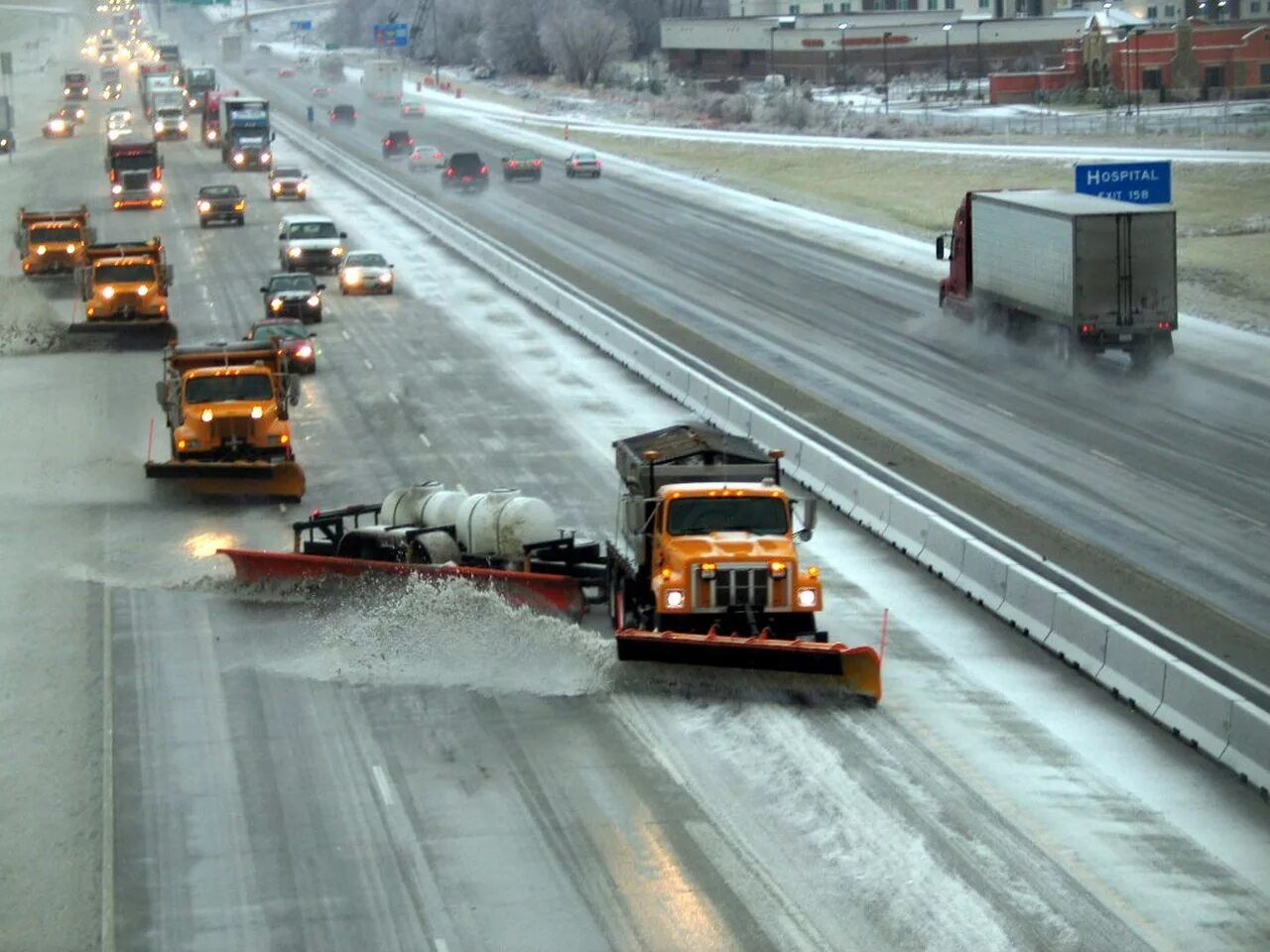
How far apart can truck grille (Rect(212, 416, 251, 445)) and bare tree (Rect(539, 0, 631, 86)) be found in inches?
5055

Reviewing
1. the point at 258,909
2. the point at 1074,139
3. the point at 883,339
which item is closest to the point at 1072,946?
the point at 258,909

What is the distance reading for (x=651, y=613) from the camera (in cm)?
2119

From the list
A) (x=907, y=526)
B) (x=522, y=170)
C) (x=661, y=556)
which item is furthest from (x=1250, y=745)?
(x=522, y=170)

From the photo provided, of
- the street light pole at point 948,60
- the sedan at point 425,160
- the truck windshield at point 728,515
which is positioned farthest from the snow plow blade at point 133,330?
the street light pole at point 948,60

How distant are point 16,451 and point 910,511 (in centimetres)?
1698

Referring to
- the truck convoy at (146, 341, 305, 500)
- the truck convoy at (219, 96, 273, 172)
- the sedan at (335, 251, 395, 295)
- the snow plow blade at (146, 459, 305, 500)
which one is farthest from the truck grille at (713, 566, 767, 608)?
the truck convoy at (219, 96, 273, 172)

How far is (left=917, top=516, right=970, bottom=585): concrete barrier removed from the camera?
82.7 feet

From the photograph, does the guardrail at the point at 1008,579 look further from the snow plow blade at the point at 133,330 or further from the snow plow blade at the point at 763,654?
the snow plow blade at the point at 133,330

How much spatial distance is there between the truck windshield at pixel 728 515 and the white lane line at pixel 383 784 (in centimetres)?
415

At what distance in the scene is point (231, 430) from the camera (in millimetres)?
31484

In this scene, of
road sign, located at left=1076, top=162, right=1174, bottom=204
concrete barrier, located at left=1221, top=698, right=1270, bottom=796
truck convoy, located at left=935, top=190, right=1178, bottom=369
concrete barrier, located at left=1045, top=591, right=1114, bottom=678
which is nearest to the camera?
concrete barrier, located at left=1221, top=698, right=1270, bottom=796

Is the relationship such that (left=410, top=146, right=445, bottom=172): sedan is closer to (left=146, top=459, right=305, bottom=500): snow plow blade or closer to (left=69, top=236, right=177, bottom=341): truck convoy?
(left=69, top=236, right=177, bottom=341): truck convoy

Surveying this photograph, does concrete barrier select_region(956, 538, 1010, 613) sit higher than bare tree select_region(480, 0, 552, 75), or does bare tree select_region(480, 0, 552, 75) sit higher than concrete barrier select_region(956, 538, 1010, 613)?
bare tree select_region(480, 0, 552, 75)

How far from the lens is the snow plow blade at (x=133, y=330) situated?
47.4m
